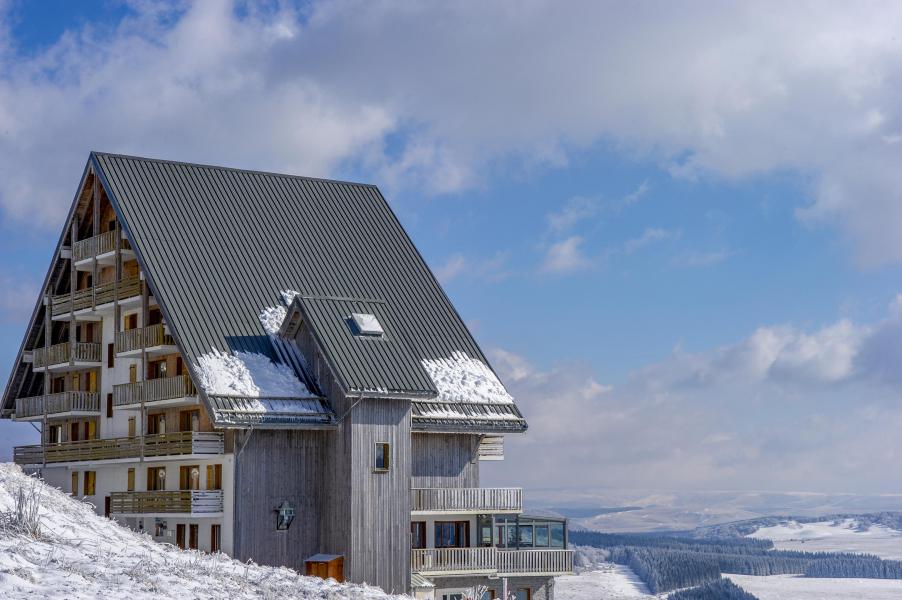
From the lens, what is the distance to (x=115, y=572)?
1171 inches

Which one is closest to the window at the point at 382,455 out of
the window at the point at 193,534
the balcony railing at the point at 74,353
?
the window at the point at 193,534

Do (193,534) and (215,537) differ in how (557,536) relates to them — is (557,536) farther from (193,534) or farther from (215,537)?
(193,534)

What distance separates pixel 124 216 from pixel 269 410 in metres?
12.7

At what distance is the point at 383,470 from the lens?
174ft

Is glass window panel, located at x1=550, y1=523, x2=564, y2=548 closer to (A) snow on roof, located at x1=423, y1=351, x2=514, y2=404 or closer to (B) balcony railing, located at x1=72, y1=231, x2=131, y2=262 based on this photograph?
(A) snow on roof, located at x1=423, y1=351, x2=514, y2=404

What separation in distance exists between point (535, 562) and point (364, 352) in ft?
41.7

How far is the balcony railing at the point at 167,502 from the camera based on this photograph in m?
52.6

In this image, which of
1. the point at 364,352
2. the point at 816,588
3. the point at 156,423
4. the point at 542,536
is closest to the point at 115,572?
the point at 364,352

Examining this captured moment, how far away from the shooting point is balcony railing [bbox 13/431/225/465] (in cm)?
5306

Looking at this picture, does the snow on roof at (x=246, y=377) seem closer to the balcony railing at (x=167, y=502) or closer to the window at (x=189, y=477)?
the balcony railing at (x=167, y=502)

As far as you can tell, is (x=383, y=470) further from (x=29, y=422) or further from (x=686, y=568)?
(x=686, y=568)

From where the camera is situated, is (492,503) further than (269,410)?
Yes

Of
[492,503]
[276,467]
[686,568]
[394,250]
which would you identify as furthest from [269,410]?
[686,568]

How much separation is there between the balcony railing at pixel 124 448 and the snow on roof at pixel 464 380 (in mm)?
10576
